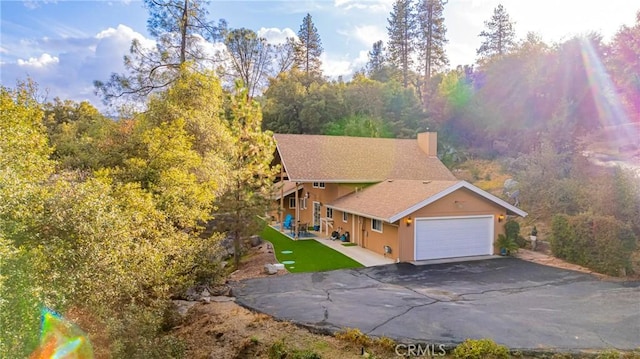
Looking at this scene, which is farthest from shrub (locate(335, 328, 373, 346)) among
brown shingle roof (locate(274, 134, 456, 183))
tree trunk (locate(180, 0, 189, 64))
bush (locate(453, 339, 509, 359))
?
tree trunk (locate(180, 0, 189, 64))

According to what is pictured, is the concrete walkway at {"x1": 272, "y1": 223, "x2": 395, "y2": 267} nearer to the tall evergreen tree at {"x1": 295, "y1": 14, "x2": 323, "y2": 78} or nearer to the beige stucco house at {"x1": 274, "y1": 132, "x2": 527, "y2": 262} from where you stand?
the beige stucco house at {"x1": 274, "y1": 132, "x2": 527, "y2": 262}

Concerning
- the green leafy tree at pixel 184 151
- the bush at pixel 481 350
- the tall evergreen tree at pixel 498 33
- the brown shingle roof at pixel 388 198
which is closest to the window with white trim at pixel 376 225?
the brown shingle roof at pixel 388 198

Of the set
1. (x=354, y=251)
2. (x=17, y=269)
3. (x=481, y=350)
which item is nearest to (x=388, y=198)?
(x=354, y=251)

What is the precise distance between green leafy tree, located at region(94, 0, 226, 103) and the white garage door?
1408cm

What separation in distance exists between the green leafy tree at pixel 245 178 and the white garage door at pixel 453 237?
6.46 m

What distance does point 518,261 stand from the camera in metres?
15.2

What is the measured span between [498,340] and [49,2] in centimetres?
1247

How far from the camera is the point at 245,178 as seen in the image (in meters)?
14.9

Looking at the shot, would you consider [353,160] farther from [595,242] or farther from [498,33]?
[498,33]

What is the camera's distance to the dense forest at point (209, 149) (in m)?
5.80

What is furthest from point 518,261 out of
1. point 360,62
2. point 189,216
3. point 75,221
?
point 360,62

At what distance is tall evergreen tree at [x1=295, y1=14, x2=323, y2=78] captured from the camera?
46844 millimetres

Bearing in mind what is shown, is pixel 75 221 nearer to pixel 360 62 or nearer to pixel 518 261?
pixel 518 261

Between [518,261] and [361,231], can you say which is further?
[361,231]
